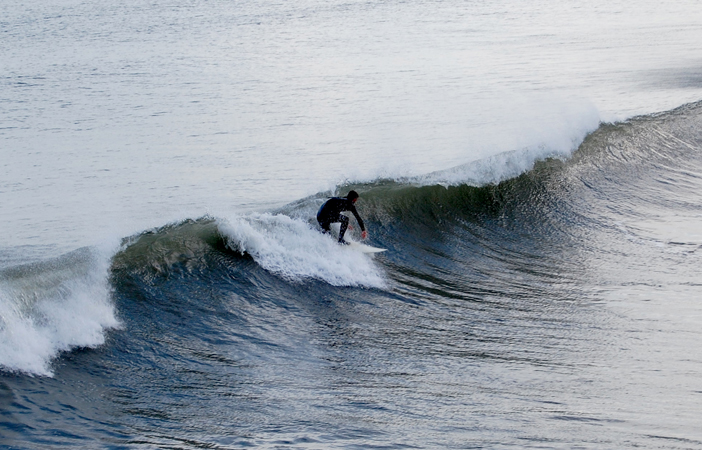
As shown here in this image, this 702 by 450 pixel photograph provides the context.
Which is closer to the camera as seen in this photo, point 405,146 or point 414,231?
point 414,231

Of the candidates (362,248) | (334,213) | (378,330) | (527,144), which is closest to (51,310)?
(378,330)

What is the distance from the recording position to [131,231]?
1310 cm

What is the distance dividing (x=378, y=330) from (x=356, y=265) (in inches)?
92.3

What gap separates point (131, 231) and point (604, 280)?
8.28 metres

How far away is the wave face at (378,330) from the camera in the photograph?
765 centimetres

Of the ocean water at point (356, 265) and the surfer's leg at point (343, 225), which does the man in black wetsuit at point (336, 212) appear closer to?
the surfer's leg at point (343, 225)

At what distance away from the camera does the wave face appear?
7.65 meters

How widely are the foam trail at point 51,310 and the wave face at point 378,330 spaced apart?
3cm

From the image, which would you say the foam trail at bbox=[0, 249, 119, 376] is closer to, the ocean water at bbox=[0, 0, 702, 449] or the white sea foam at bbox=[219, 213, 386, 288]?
the ocean water at bbox=[0, 0, 702, 449]

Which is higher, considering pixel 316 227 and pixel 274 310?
pixel 316 227

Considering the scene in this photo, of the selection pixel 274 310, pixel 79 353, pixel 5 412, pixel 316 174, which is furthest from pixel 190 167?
pixel 5 412

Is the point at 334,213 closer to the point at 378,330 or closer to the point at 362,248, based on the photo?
the point at 362,248

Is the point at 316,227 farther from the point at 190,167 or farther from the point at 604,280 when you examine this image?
the point at 190,167

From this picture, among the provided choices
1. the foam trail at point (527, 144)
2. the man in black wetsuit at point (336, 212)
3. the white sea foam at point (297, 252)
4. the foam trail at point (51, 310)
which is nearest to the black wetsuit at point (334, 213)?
the man in black wetsuit at point (336, 212)
